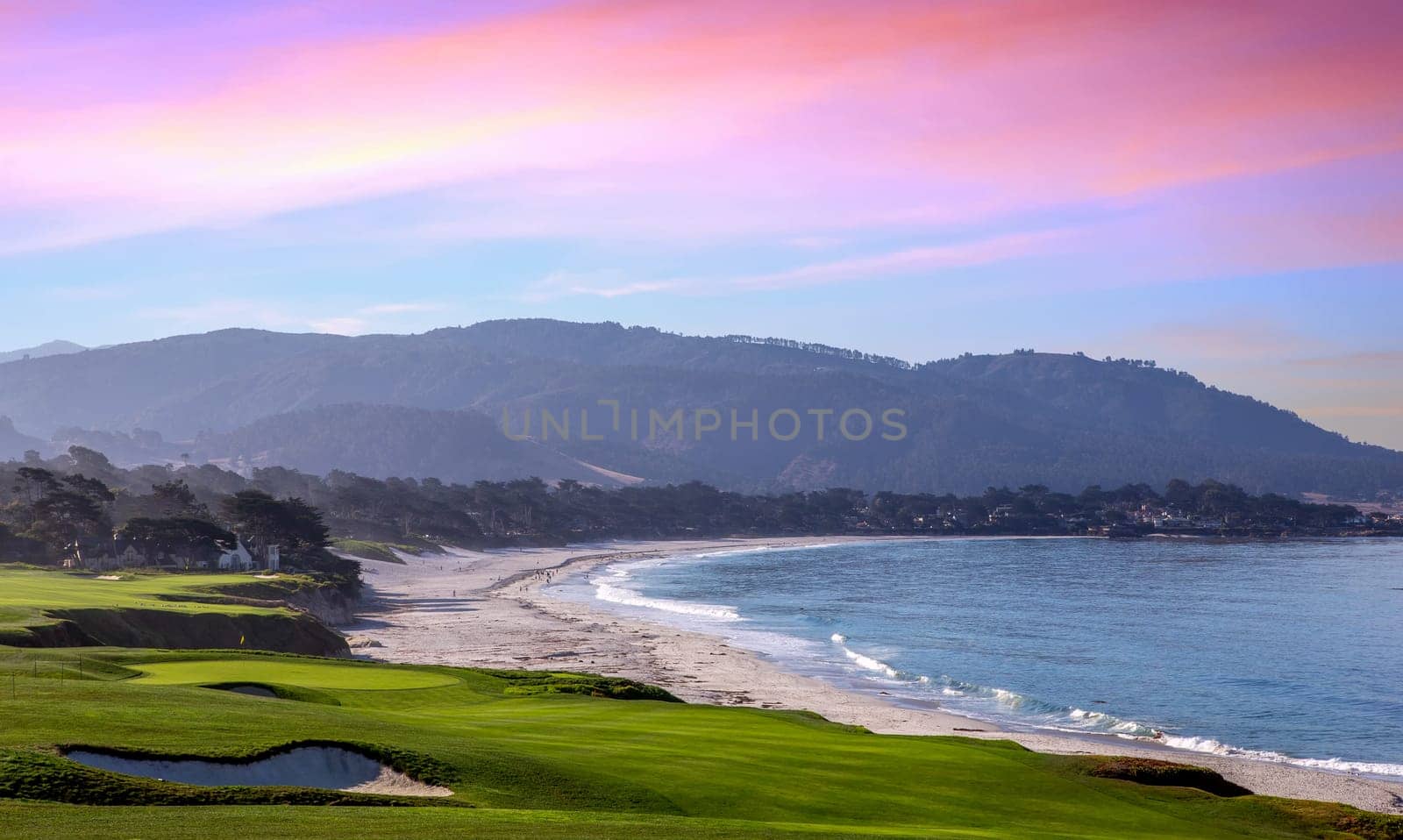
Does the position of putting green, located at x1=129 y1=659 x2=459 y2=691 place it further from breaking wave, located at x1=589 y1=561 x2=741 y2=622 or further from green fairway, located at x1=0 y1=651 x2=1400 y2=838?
breaking wave, located at x1=589 y1=561 x2=741 y2=622

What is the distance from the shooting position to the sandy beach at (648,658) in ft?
115

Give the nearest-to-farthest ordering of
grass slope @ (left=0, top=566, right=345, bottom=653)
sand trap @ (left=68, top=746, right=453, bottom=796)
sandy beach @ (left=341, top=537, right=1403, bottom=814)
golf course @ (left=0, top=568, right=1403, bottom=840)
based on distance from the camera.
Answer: golf course @ (left=0, top=568, right=1403, bottom=840) < sand trap @ (left=68, top=746, right=453, bottom=796) < sandy beach @ (left=341, top=537, right=1403, bottom=814) < grass slope @ (left=0, top=566, right=345, bottom=653)

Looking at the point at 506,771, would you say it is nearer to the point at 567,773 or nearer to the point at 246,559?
the point at 567,773

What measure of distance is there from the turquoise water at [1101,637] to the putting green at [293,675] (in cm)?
2250

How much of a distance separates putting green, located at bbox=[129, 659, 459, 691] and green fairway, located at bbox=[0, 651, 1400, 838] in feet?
0.78

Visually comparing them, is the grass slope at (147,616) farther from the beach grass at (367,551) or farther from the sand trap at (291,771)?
the beach grass at (367,551)

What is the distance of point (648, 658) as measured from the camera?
188ft

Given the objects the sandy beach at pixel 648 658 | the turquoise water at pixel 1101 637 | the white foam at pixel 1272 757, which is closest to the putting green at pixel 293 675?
the sandy beach at pixel 648 658

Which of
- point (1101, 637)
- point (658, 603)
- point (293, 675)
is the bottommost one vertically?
point (658, 603)

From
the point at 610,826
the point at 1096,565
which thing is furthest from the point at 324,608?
the point at 1096,565

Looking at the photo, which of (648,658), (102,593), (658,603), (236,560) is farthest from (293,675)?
(658,603)

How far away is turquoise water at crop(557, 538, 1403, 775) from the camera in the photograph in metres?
44.0

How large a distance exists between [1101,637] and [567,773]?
5885cm

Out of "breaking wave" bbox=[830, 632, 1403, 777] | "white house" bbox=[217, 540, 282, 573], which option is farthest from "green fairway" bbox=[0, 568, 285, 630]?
"breaking wave" bbox=[830, 632, 1403, 777]
